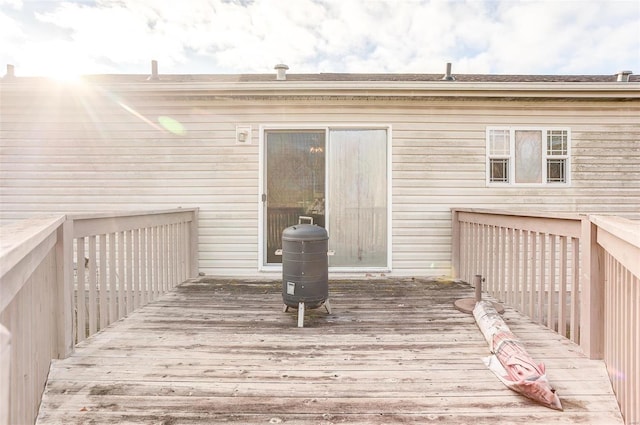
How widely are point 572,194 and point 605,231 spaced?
3.30 metres

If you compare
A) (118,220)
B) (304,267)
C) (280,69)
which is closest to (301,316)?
(304,267)

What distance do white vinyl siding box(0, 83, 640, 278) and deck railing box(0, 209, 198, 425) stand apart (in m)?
0.83

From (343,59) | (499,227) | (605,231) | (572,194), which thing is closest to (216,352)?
(605,231)

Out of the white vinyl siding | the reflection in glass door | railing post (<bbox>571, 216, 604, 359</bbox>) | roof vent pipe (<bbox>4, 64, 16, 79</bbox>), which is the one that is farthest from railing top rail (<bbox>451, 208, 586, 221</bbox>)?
roof vent pipe (<bbox>4, 64, 16, 79</bbox>)

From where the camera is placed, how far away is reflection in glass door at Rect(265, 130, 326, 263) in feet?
16.3

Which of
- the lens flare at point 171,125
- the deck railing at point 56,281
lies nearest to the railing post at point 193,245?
the deck railing at point 56,281

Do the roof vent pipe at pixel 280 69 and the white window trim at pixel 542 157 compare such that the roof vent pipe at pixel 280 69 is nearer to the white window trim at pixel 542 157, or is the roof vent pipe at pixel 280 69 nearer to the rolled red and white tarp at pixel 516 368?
the white window trim at pixel 542 157

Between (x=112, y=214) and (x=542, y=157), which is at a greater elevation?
(x=542, y=157)

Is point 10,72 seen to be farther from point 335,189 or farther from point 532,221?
point 532,221

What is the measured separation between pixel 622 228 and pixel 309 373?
1963 mm

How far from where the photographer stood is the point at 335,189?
496 centimetres

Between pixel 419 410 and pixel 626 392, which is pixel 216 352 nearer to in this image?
pixel 419 410

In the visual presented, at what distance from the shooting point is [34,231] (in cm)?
171

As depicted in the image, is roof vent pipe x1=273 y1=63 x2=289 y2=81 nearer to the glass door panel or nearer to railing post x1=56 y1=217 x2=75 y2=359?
the glass door panel
